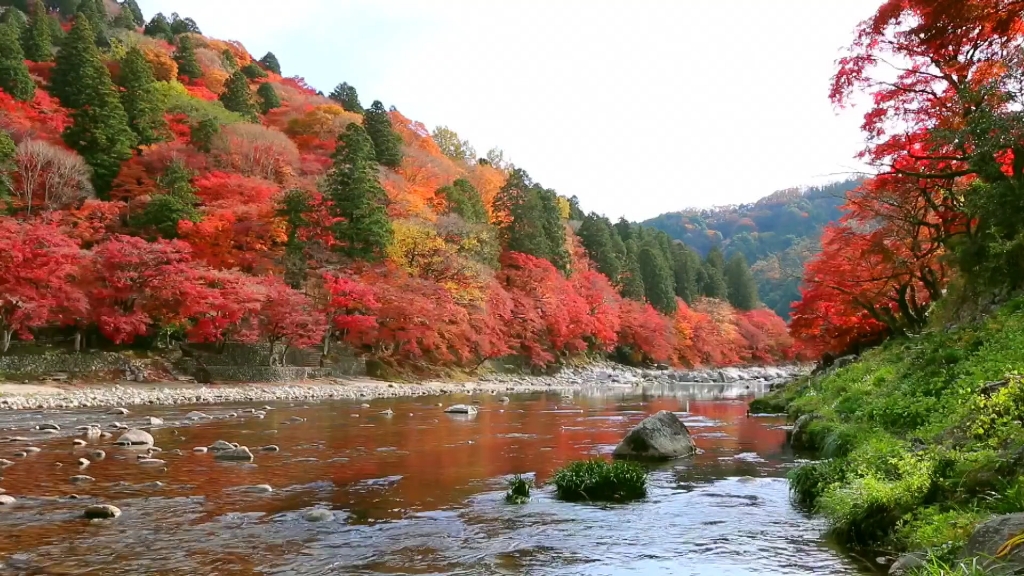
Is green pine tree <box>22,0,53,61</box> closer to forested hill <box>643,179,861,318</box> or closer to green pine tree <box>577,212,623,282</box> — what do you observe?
green pine tree <box>577,212,623,282</box>

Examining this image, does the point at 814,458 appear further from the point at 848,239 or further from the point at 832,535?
the point at 848,239

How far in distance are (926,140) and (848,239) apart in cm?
822

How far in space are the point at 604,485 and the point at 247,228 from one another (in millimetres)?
27263

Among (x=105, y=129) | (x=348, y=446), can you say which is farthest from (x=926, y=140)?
(x=105, y=129)

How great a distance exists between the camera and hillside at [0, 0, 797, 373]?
25703 mm

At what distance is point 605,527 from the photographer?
7.28m

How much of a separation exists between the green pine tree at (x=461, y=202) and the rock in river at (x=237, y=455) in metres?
31.7

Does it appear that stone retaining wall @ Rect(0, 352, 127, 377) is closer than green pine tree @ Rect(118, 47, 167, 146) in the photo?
Yes

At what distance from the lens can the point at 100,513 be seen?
292 inches

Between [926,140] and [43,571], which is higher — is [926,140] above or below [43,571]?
above

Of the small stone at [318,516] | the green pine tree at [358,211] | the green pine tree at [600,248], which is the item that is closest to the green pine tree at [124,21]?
the green pine tree at [358,211]

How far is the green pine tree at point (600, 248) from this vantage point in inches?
2409

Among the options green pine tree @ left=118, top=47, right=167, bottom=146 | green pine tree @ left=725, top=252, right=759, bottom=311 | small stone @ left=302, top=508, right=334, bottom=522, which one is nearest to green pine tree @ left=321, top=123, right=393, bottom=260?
green pine tree @ left=118, top=47, right=167, bottom=146

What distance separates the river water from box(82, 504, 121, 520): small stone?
166 millimetres
